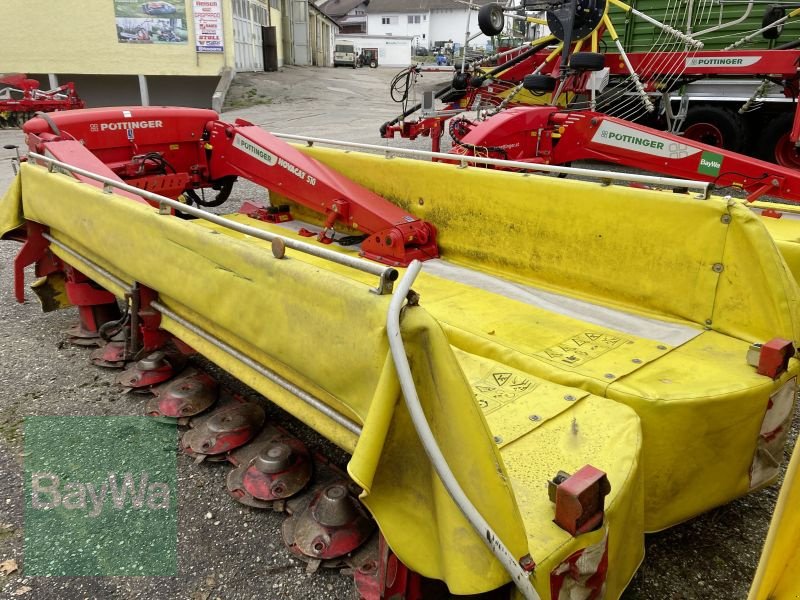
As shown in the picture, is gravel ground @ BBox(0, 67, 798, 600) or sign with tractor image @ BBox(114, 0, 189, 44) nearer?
gravel ground @ BBox(0, 67, 798, 600)

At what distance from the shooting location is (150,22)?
20.9 meters

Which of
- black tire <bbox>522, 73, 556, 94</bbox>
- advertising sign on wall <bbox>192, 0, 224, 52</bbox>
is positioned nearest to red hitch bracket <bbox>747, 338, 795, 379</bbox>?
black tire <bbox>522, 73, 556, 94</bbox>

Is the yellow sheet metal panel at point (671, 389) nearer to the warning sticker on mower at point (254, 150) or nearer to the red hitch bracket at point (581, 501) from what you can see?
the red hitch bracket at point (581, 501)

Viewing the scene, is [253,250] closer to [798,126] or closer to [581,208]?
[581,208]

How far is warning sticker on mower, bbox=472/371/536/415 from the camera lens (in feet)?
7.17

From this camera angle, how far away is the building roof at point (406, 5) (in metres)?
58.2

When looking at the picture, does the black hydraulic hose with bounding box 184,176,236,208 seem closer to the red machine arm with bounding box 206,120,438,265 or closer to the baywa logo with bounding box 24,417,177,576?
the red machine arm with bounding box 206,120,438,265

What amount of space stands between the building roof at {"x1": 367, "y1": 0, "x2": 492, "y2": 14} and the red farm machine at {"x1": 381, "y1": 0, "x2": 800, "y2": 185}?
173ft

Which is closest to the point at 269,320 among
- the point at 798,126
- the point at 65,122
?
the point at 65,122

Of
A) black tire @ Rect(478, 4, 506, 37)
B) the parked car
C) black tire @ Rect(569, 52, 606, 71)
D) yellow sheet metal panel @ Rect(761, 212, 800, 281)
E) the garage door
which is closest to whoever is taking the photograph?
yellow sheet metal panel @ Rect(761, 212, 800, 281)

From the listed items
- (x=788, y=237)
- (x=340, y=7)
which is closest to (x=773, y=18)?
(x=788, y=237)

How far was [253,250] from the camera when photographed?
200 cm

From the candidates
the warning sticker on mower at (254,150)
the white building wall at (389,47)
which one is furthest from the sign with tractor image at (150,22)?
the white building wall at (389,47)

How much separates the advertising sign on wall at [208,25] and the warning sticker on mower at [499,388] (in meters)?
22.2
